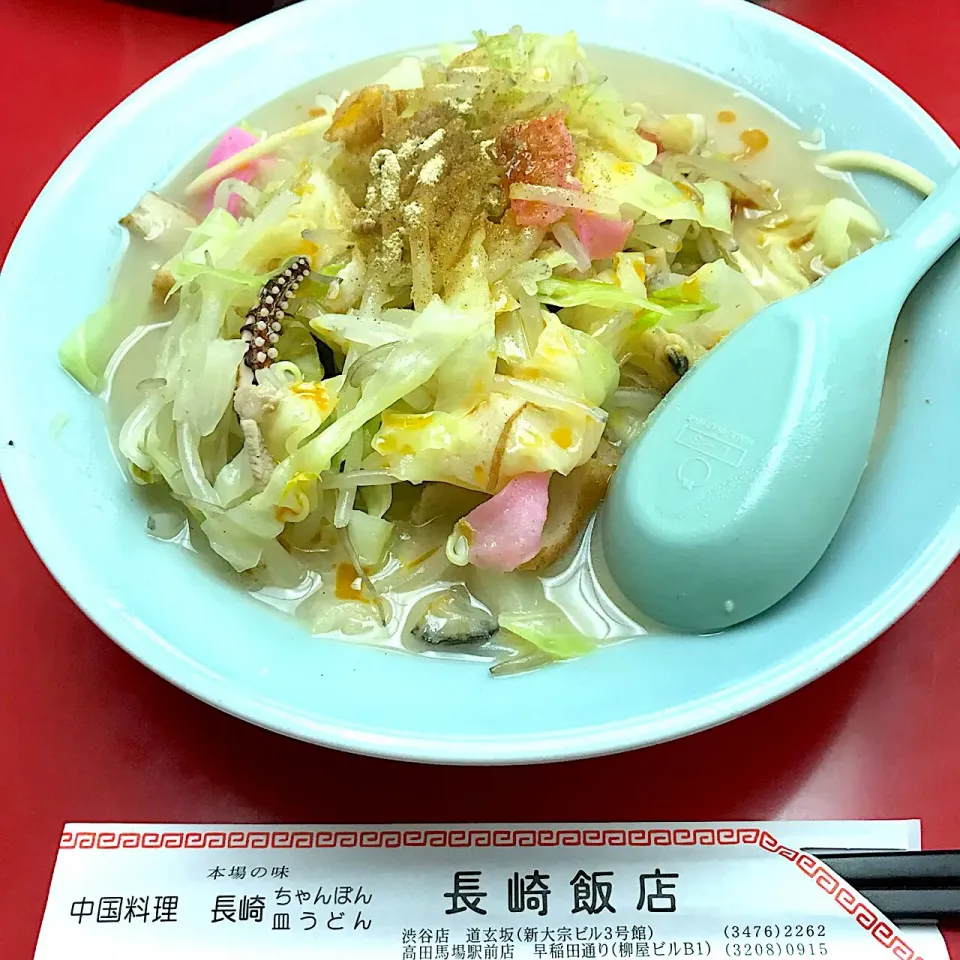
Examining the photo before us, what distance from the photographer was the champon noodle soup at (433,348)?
99 cm

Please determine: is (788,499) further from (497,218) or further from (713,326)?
(497,218)

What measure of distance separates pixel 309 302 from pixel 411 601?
1.24 feet

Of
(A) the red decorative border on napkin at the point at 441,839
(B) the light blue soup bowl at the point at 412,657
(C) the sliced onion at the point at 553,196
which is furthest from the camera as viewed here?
(C) the sliced onion at the point at 553,196

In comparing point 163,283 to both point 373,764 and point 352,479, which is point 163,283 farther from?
point 373,764

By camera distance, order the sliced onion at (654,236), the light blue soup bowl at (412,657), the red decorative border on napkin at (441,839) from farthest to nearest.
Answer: the sliced onion at (654,236) < the red decorative border on napkin at (441,839) < the light blue soup bowl at (412,657)

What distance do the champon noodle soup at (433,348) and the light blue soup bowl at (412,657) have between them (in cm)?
4

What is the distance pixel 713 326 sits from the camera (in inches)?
44.1

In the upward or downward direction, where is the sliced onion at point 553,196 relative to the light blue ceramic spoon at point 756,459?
upward

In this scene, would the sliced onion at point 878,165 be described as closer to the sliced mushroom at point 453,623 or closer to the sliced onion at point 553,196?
the sliced onion at point 553,196

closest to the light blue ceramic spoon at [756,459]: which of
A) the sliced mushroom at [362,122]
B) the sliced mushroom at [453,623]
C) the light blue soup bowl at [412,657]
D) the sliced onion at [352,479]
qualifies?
the light blue soup bowl at [412,657]

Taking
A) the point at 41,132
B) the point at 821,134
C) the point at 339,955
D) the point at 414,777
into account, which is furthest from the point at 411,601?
the point at 41,132

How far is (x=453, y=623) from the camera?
3.26 ft

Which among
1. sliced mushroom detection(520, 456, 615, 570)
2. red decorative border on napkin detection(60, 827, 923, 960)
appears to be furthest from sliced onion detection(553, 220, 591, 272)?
red decorative border on napkin detection(60, 827, 923, 960)

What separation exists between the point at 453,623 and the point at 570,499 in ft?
0.66
